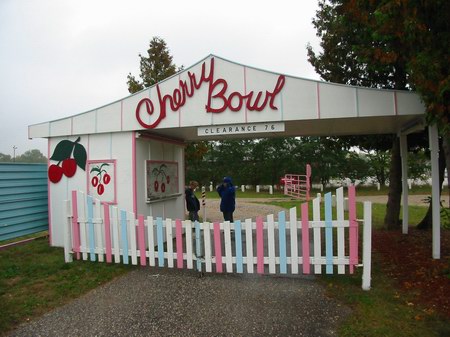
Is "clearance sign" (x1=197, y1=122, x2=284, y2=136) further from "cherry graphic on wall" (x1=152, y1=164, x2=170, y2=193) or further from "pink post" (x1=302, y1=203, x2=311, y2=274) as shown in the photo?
"pink post" (x1=302, y1=203, x2=311, y2=274)

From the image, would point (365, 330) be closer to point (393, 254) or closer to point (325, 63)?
point (393, 254)

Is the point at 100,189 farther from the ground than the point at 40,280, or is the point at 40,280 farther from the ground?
the point at 100,189

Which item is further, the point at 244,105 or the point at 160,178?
the point at 160,178

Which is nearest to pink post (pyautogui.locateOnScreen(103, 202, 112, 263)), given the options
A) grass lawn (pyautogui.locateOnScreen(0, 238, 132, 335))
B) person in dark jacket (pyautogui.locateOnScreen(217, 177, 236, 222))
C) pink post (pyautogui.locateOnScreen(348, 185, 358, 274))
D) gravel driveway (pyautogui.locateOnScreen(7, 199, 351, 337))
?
grass lawn (pyautogui.locateOnScreen(0, 238, 132, 335))

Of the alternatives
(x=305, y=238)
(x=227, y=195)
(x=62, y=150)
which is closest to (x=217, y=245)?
(x=305, y=238)

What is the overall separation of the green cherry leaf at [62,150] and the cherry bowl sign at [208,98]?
194cm

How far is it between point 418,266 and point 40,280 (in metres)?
6.56

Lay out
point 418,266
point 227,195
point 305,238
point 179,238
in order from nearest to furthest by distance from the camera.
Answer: point 305,238
point 179,238
point 418,266
point 227,195

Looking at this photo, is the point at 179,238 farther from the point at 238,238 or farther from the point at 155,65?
the point at 155,65

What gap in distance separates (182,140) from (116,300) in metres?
5.88

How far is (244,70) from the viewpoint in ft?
22.1

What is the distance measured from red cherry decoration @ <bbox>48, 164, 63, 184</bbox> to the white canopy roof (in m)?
0.97

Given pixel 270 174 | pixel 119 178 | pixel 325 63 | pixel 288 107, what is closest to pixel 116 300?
pixel 119 178

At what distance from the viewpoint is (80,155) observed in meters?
Answer: 7.82
